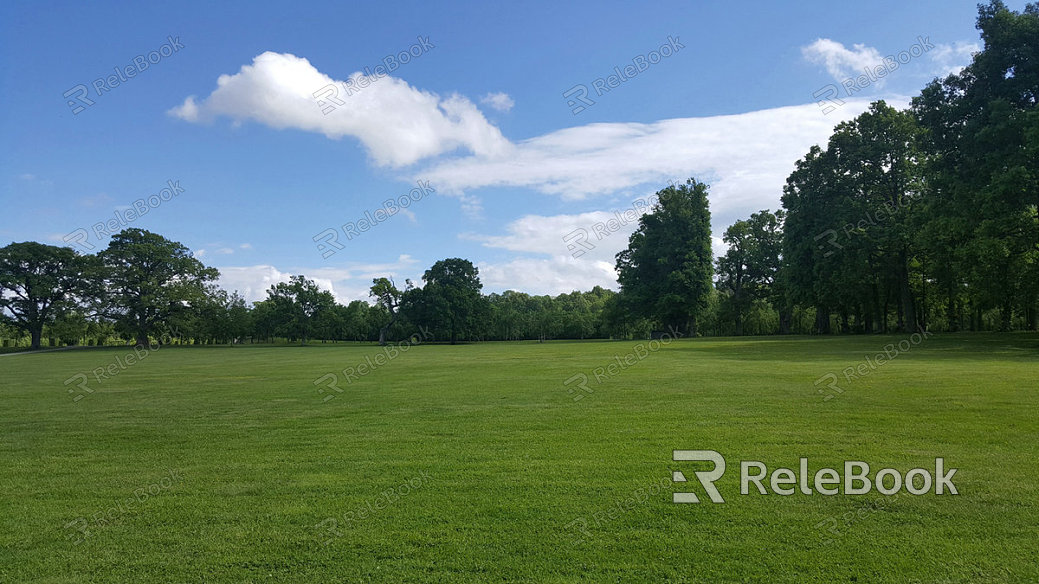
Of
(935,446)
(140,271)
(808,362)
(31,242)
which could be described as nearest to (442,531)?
(935,446)

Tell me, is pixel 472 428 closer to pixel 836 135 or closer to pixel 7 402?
pixel 7 402

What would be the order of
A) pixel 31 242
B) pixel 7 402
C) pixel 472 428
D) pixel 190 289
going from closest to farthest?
pixel 472 428
pixel 7 402
pixel 31 242
pixel 190 289

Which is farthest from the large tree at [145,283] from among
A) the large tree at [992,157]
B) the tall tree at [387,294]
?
the large tree at [992,157]

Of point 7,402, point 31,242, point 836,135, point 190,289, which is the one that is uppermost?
point 836,135

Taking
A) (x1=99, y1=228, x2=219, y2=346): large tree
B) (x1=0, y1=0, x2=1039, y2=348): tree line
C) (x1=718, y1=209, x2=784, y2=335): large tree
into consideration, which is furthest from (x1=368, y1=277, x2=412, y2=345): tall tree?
(x1=718, y1=209, x2=784, y2=335): large tree

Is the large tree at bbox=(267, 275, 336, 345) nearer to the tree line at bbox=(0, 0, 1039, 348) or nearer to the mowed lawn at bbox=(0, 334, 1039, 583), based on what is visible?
the tree line at bbox=(0, 0, 1039, 348)

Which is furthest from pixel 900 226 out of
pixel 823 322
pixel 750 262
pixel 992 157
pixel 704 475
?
pixel 704 475

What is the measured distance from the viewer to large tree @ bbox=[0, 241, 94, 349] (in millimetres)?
62562

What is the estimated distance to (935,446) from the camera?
7.38 metres

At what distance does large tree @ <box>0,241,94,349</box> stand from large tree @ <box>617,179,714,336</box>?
64127 mm

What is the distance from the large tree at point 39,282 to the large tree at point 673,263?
64127 millimetres

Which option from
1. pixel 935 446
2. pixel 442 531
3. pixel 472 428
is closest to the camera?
pixel 442 531

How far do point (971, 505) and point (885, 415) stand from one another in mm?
4862

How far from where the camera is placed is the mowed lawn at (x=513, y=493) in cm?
435
